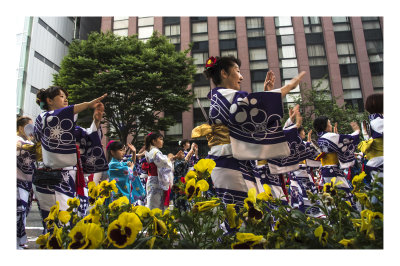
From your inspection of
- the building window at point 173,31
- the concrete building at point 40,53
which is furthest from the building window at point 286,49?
the concrete building at point 40,53

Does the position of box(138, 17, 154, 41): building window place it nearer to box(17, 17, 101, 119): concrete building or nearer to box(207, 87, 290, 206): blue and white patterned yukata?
box(17, 17, 101, 119): concrete building

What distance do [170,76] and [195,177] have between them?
12.1 metres

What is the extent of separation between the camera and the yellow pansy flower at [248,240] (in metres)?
1.33

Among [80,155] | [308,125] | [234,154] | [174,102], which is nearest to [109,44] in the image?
Answer: [174,102]

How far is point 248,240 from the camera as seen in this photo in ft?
4.40

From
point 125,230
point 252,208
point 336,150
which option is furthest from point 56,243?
point 336,150

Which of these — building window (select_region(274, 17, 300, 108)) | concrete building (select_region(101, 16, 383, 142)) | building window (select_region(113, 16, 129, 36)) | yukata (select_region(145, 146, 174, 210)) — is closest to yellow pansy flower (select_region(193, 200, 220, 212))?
yukata (select_region(145, 146, 174, 210))

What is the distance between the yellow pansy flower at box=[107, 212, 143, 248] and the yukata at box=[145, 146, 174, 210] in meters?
3.77

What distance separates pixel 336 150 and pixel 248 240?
3.80m

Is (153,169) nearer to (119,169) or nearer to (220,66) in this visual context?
(119,169)

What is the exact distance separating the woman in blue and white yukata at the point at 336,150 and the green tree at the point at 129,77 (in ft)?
30.1

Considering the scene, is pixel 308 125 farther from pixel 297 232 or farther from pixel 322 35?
pixel 297 232

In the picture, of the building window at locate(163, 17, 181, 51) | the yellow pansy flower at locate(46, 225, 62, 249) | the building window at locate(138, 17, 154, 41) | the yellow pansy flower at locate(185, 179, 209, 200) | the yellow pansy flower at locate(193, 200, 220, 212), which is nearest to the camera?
the yellow pansy flower at locate(46, 225, 62, 249)

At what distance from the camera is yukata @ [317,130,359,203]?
4520 mm
